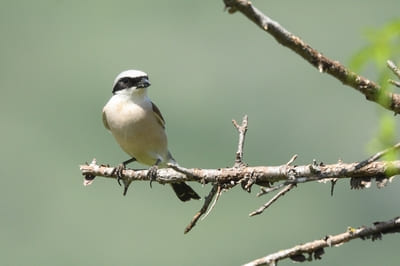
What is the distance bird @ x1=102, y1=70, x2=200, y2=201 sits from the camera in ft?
25.0

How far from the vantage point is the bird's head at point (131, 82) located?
797cm

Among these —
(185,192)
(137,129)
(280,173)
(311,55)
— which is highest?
(137,129)

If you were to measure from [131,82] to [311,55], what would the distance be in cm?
467

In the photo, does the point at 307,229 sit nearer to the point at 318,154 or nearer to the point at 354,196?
the point at 318,154

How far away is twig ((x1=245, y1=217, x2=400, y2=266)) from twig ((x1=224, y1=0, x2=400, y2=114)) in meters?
0.40

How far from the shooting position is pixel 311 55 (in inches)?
134

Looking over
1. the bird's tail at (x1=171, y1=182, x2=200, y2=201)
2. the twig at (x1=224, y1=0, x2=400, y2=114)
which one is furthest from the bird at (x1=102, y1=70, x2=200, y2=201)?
the twig at (x1=224, y1=0, x2=400, y2=114)

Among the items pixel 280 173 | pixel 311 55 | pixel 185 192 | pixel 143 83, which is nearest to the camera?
pixel 311 55

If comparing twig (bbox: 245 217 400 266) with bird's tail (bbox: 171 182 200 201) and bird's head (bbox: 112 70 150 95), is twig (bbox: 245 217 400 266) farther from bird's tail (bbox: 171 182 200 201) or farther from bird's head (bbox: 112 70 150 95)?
bird's head (bbox: 112 70 150 95)

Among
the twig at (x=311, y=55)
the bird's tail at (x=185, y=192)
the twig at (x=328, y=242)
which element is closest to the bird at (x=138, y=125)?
the bird's tail at (x=185, y=192)

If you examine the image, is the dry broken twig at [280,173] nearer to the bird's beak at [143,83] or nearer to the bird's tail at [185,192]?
the bird's tail at [185,192]

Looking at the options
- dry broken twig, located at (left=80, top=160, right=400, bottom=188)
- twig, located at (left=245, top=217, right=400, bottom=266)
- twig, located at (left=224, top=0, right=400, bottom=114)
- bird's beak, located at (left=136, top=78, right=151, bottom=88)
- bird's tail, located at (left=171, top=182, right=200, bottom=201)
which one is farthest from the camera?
bird's beak, located at (left=136, top=78, right=151, bottom=88)

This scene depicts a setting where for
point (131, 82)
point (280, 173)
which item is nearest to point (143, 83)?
point (131, 82)

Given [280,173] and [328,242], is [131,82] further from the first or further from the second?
[328,242]
